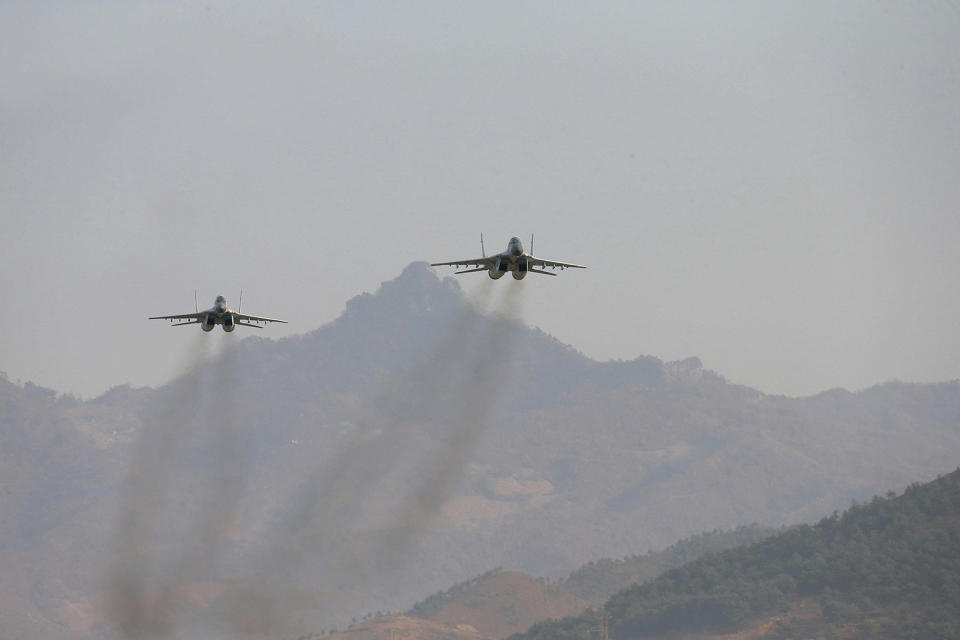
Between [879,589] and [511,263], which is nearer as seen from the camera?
[511,263]

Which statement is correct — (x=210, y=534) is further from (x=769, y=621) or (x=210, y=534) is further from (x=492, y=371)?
(x=769, y=621)

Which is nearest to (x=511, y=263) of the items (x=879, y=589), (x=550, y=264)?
(x=550, y=264)

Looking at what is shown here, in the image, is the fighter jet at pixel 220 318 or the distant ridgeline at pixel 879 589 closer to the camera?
the fighter jet at pixel 220 318

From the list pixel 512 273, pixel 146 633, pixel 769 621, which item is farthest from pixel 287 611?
pixel 512 273

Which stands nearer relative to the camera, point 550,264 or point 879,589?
point 550,264

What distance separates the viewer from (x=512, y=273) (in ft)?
276

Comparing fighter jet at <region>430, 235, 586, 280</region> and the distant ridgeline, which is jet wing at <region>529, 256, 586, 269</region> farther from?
the distant ridgeline

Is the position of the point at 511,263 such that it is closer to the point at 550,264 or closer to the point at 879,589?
the point at 550,264

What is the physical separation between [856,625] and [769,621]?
20.0 m

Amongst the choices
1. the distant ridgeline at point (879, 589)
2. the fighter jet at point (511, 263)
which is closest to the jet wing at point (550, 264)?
the fighter jet at point (511, 263)

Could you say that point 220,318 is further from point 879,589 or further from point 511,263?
point 879,589

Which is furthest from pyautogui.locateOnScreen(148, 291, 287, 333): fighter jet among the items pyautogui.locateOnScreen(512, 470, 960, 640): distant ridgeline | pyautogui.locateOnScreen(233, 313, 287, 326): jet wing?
pyautogui.locateOnScreen(512, 470, 960, 640): distant ridgeline

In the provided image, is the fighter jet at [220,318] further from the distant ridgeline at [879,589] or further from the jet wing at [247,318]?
the distant ridgeline at [879,589]

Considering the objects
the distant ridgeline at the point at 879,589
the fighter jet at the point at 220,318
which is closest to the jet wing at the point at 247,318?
the fighter jet at the point at 220,318
